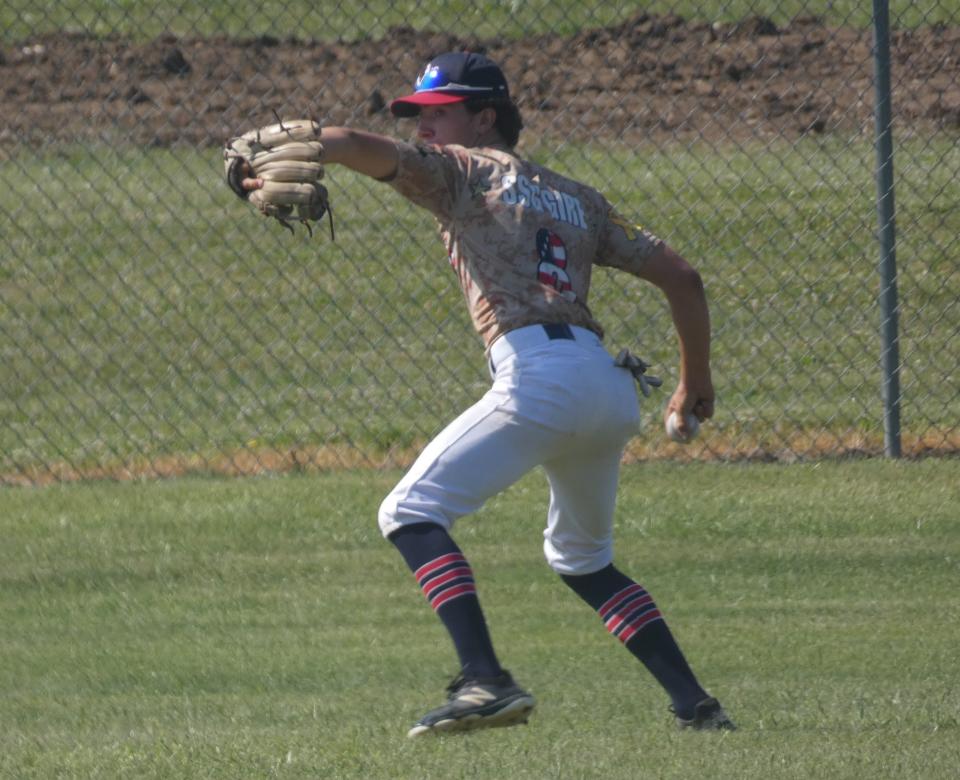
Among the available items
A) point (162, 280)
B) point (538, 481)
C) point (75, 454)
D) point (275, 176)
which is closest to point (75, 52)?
point (162, 280)

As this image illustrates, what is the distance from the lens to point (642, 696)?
16.5 feet

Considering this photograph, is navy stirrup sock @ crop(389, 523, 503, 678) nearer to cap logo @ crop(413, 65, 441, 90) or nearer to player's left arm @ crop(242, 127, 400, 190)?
player's left arm @ crop(242, 127, 400, 190)

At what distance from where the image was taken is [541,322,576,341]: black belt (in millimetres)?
4344

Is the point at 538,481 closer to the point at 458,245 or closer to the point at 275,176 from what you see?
the point at 458,245

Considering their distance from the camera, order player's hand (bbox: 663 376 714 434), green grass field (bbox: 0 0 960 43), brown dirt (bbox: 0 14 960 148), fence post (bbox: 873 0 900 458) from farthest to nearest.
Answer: green grass field (bbox: 0 0 960 43), brown dirt (bbox: 0 14 960 148), fence post (bbox: 873 0 900 458), player's hand (bbox: 663 376 714 434)

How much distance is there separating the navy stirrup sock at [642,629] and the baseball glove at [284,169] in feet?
4.35

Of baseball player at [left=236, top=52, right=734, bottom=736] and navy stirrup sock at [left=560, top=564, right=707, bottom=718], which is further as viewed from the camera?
navy stirrup sock at [left=560, top=564, right=707, bottom=718]

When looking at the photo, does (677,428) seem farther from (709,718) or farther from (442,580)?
(442,580)

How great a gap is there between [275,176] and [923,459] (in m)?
4.74

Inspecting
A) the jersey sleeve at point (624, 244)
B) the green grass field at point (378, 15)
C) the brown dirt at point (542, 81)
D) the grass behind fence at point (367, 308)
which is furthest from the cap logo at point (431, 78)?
the green grass field at point (378, 15)

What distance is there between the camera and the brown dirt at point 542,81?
12992 millimetres

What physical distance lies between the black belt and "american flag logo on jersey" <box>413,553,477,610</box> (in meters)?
0.61

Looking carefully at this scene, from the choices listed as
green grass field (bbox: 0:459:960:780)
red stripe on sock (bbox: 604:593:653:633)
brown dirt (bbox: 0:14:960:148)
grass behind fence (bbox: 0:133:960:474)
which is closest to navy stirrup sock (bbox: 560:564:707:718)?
red stripe on sock (bbox: 604:593:653:633)

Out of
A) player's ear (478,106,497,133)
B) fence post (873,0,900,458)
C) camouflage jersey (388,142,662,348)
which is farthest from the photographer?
fence post (873,0,900,458)
